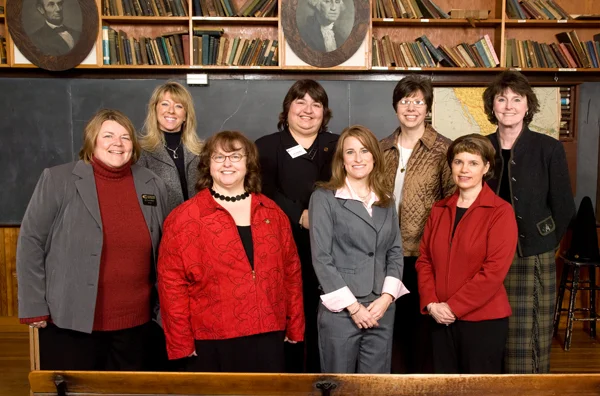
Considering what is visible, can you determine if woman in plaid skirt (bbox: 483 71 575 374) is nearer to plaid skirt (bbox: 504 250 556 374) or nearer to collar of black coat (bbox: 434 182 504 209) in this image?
plaid skirt (bbox: 504 250 556 374)

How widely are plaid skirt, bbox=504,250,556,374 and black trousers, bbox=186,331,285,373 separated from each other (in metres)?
1.25

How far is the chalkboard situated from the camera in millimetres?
4383

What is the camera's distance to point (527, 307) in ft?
8.58

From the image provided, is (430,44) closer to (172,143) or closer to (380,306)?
(172,143)

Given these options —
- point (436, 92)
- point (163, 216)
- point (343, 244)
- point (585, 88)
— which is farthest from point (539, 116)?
point (163, 216)

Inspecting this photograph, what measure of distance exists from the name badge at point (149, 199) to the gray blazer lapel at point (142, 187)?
0.01 m

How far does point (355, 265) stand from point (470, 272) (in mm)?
486

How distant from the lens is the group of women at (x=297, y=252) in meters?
2.10

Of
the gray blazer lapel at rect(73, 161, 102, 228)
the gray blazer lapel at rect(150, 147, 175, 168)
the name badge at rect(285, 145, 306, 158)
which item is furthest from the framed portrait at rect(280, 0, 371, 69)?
the gray blazer lapel at rect(73, 161, 102, 228)

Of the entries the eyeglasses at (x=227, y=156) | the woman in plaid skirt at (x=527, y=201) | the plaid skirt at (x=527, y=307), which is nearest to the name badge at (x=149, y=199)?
the eyeglasses at (x=227, y=156)

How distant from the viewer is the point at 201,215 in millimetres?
2117

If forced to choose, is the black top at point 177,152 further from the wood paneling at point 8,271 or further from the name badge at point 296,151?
the wood paneling at point 8,271

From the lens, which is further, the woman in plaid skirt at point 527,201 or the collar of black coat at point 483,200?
the woman in plaid skirt at point 527,201

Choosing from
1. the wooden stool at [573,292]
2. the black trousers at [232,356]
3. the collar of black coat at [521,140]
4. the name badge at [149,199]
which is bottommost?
the wooden stool at [573,292]
